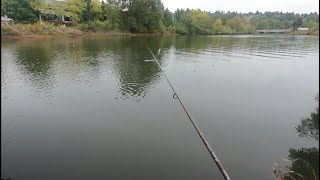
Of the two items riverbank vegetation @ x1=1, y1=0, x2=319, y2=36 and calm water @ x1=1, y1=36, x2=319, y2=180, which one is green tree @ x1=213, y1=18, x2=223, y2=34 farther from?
calm water @ x1=1, y1=36, x2=319, y2=180

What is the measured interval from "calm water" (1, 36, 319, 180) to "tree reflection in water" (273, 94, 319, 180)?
41 cm

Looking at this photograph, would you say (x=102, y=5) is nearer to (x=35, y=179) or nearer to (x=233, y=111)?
(x=233, y=111)

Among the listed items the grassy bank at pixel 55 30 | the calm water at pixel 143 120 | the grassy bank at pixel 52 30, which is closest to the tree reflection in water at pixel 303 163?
the calm water at pixel 143 120

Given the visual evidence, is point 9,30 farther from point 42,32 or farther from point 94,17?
point 94,17

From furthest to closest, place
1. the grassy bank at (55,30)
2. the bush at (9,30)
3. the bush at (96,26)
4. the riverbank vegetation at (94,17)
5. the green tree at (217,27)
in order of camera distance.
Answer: the green tree at (217,27) → the bush at (96,26) → the riverbank vegetation at (94,17) → the grassy bank at (55,30) → the bush at (9,30)

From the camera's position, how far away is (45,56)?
37125 millimetres

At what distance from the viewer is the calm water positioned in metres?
11.8

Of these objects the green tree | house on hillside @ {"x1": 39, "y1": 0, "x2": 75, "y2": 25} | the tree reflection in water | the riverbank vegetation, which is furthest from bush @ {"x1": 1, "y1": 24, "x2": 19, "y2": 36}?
→ the green tree

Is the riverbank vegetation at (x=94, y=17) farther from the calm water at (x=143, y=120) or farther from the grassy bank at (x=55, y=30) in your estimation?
the calm water at (x=143, y=120)

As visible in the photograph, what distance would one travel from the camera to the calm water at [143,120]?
11750 millimetres

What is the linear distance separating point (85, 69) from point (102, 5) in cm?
6723

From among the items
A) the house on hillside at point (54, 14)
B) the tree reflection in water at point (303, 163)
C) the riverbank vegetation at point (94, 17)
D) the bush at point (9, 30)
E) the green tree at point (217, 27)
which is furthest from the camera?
the green tree at point (217, 27)

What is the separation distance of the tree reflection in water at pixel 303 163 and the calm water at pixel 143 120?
0.41 metres

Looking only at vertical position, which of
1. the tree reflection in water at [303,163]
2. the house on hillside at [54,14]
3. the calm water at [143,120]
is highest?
the house on hillside at [54,14]
